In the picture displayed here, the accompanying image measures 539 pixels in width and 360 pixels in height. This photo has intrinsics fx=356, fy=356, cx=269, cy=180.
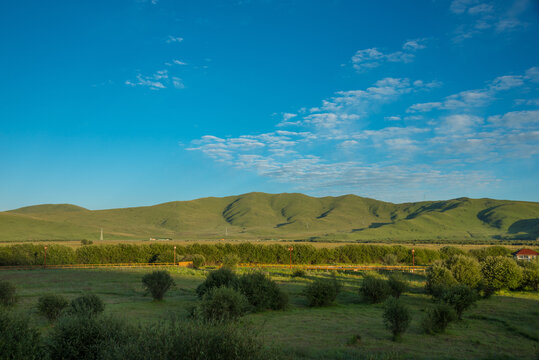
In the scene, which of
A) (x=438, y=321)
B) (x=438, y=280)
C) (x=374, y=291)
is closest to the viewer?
(x=438, y=321)

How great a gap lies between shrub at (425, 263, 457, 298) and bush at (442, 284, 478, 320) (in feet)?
17.7

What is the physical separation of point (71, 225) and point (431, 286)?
160278mm

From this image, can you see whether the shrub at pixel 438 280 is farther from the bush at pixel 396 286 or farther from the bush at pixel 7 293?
the bush at pixel 7 293

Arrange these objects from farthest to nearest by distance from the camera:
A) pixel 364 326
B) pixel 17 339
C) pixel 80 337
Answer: pixel 364 326 → pixel 80 337 → pixel 17 339

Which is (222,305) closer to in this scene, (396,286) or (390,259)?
(396,286)

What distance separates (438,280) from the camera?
83.3 ft

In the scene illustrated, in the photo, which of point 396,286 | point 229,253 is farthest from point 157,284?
point 229,253

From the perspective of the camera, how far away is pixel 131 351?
547cm

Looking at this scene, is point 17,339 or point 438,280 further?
point 438,280

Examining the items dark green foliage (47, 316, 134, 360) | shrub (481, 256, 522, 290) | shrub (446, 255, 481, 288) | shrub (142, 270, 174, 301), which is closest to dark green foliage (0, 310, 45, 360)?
dark green foliage (47, 316, 134, 360)

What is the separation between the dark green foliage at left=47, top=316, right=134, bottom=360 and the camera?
841cm

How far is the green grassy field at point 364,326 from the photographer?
12.9 meters

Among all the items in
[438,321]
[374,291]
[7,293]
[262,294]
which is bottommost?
[374,291]

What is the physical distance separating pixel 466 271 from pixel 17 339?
27183 millimetres
